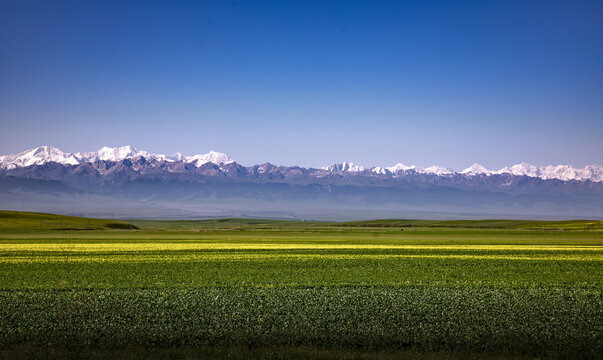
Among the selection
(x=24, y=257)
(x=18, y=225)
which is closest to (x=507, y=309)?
(x=24, y=257)

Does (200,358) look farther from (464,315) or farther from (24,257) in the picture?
(24,257)

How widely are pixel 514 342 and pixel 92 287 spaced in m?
19.4

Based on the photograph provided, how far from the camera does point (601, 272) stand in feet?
105

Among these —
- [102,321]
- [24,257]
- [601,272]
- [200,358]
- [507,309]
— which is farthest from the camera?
[24,257]

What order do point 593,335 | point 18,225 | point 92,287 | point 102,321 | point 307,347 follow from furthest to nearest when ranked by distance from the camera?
point 18,225
point 92,287
point 102,321
point 593,335
point 307,347

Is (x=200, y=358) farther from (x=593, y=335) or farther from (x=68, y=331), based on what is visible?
(x=593, y=335)

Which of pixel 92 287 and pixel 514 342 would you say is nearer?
pixel 514 342

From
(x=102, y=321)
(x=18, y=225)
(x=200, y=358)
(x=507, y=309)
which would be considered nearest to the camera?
(x=200, y=358)

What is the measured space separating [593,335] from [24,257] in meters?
41.8

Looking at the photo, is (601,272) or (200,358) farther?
(601,272)

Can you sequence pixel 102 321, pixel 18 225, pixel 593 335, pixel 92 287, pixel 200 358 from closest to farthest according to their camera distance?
pixel 200 358 → pixel 593 335 → pixel 102 321 → pixel 92 287 → pixel 18 225

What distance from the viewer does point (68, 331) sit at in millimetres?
14789

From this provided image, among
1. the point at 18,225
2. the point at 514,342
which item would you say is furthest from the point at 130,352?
the point at 18,225

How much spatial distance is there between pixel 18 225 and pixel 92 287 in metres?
96.7
